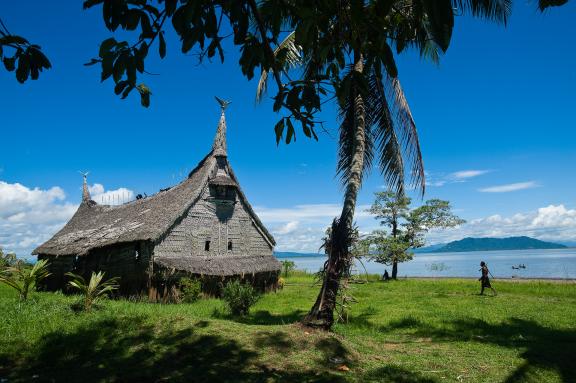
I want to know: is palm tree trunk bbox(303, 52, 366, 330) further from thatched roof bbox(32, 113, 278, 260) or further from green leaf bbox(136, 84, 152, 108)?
thatched roof bbox(32, 113, 278, 260)

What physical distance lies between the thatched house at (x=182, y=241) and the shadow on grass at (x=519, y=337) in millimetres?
9568

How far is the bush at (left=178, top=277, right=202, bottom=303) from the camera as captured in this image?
1758 centimetres

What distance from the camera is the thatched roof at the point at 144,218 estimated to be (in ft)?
62.3

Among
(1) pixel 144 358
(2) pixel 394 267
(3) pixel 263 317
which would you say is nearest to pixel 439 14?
(1) pixel 144 358

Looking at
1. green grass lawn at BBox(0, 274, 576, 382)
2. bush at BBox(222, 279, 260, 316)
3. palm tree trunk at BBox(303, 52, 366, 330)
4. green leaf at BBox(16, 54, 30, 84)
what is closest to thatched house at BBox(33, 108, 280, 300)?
bush at BBox(222, 279, 260, 316)

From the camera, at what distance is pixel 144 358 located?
643 cm

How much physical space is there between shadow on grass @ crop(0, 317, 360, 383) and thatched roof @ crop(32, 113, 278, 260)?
10.3m

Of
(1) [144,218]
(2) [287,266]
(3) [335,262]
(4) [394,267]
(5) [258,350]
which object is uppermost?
(1) [144,218]

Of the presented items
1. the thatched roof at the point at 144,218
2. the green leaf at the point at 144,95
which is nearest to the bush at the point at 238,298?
the thatched roof at the point at 144,218

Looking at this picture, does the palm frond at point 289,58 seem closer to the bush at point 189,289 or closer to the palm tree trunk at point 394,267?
the bush at point 189,289

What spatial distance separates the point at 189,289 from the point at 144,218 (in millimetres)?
5336

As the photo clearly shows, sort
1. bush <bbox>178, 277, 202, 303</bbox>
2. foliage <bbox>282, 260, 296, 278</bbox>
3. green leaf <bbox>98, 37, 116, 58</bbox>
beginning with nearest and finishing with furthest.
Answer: green leaf <bbox>98, 37, 116, 58</bbox>, bush <bbox>178, 277, 202, 303</bbox>, foliage <bbox>282, 260, 296, 278</bbox>

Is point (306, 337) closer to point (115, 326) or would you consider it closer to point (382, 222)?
point (115, 326)

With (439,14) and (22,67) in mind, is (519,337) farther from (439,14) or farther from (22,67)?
(22,67)
